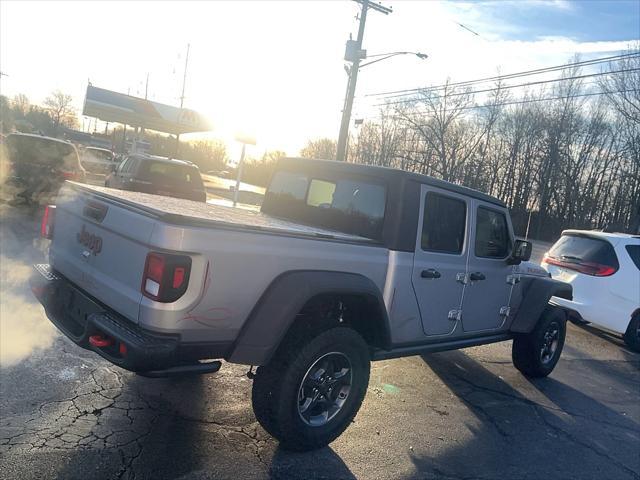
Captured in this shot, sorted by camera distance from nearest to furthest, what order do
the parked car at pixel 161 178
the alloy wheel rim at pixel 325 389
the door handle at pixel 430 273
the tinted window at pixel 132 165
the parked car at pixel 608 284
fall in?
1. the alloy wheel rim at pixel 325 389
2. the door handle at pixel 430 273
3. the parked car at pixel 608 284
4. the parked car at pixel 161 178
5. the tinted window at pixel 132 165

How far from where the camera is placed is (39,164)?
1219cm

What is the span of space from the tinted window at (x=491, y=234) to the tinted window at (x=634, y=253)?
12.7 feet

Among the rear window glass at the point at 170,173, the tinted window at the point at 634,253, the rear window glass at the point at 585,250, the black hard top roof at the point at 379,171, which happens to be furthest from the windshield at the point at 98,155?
the tinted window at the point at 634,253

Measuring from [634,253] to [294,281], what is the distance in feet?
22.3

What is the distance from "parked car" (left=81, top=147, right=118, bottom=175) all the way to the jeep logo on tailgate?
25565 mm

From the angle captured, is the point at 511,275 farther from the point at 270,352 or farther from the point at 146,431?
the point at 146,431

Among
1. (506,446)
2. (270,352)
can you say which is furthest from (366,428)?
(270,352)

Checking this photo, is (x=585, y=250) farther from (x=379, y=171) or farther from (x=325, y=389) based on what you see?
(x=325, y=389)

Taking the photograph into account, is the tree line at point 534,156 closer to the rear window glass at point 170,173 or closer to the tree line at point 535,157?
the tree line at point 535,157

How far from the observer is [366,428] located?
4.11 metres

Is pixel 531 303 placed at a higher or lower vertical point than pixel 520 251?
lower

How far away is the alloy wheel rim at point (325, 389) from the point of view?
11.5 ft

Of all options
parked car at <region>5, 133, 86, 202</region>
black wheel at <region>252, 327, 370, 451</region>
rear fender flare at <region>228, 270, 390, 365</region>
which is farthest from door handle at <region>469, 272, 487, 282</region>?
parked car at <region>5, 133, 86, 202</region>

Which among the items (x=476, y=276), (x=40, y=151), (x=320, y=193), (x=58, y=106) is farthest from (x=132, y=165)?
(x=58, y=106)
